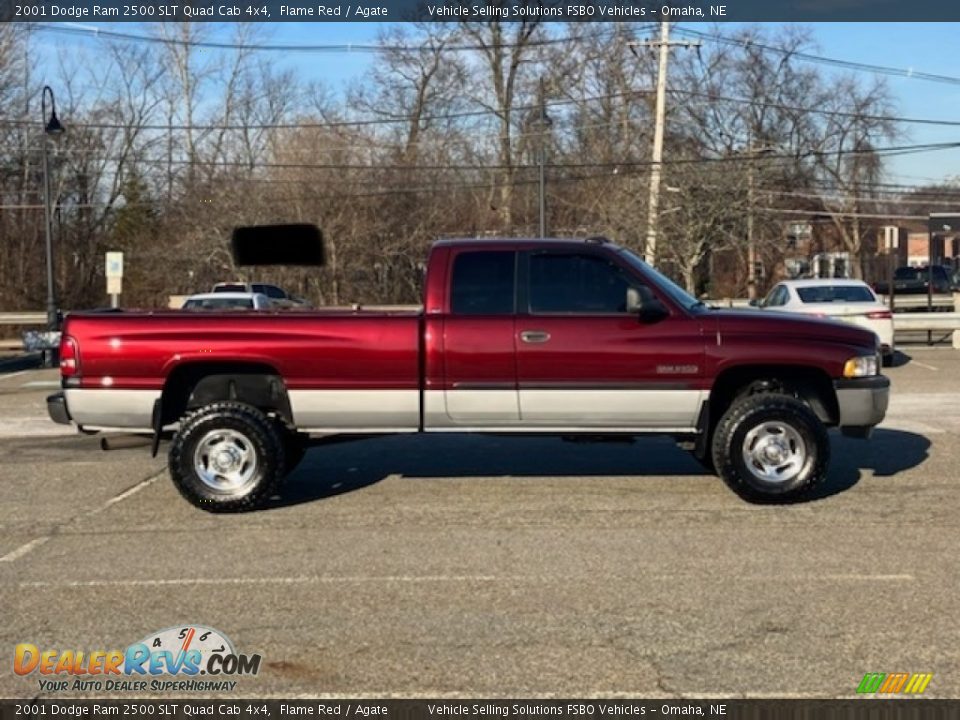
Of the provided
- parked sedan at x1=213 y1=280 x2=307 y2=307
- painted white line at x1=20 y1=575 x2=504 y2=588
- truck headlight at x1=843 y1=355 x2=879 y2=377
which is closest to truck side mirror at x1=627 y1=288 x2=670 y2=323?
truck headlight at x1=843 y1=355 x2=879 y2=377

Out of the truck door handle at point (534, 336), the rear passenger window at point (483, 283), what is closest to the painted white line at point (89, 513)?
the rear passenger window at point (483, 283)

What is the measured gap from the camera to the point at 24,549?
686 centimetres

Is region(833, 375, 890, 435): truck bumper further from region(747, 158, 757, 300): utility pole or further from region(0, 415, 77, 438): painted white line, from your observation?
region(747, 158, 757, 300): utility pole

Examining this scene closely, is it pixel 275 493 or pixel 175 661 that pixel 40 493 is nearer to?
pixel 275 493

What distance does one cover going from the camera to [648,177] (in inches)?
1398

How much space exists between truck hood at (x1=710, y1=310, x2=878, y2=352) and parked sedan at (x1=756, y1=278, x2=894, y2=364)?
963 cm

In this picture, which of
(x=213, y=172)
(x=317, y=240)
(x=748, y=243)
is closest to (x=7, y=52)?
(x=213, y=172)

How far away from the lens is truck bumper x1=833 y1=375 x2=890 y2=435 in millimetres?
7793

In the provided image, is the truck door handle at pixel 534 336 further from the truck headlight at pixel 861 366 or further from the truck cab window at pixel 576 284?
the truck headlight at pixel 861 366

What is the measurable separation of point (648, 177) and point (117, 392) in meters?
29.7

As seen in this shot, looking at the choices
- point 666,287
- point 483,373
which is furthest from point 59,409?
point 666,287

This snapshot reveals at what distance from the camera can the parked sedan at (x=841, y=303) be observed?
17.7 meters

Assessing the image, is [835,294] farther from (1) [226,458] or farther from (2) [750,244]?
(2) [750,244]

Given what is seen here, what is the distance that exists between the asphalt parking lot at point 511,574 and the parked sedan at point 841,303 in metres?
8.10
